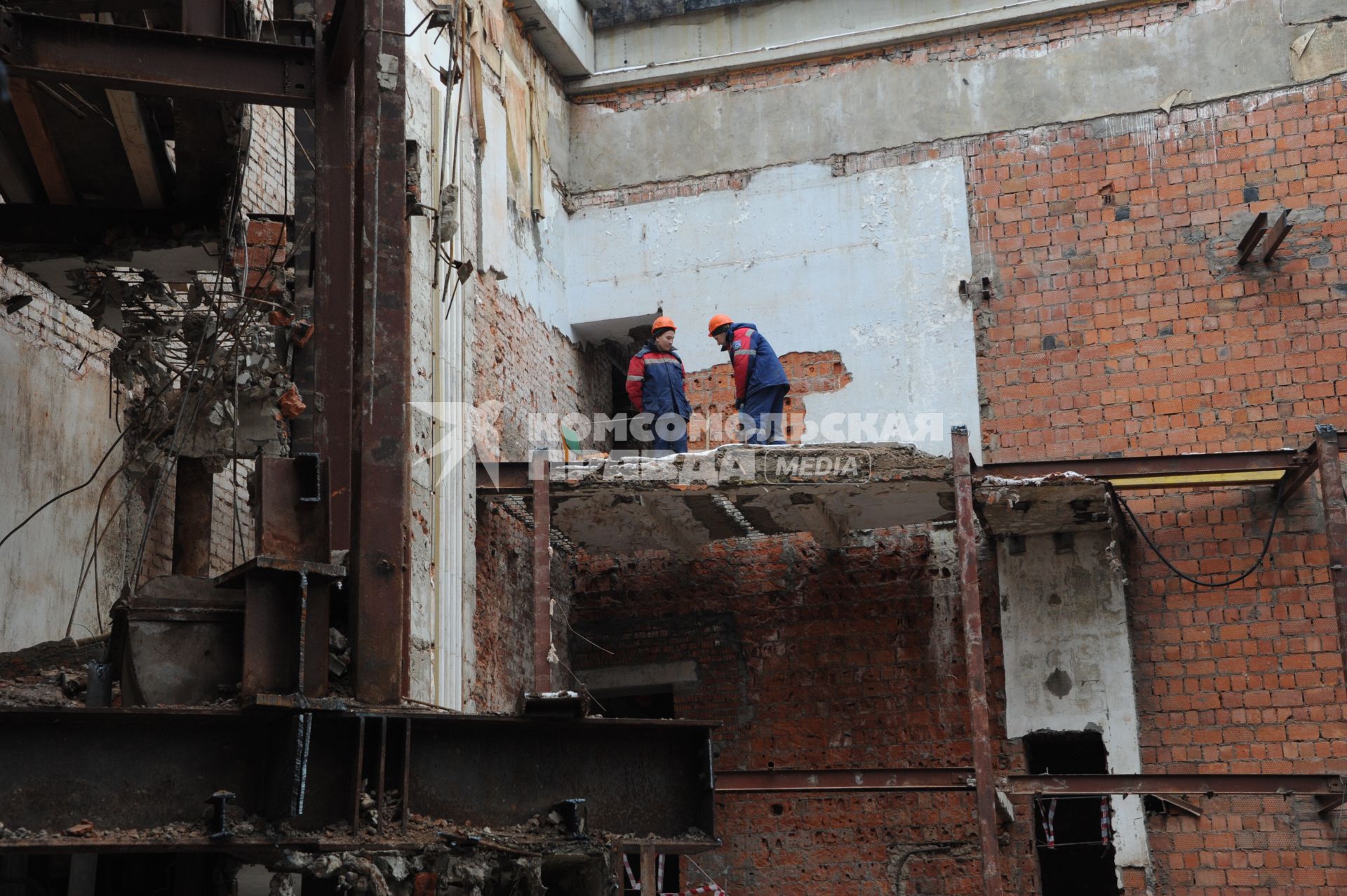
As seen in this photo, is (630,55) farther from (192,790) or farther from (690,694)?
(192,790)

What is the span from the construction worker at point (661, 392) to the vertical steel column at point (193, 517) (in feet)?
13.6

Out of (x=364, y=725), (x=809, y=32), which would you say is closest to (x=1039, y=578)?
(x=809, y=32)

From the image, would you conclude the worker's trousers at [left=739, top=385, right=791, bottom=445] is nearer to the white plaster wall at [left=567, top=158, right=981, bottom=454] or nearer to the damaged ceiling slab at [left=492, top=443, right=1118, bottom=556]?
the damaged ceiling slab at [left=492, top=443, right=1118, bottom=556]

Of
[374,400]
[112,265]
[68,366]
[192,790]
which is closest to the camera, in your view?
[192,790]

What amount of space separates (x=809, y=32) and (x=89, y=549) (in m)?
8.69

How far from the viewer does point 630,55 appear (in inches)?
611

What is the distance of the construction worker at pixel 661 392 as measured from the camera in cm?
1270

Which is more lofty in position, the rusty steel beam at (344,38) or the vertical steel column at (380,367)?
the rusty steel beam at (344,38)

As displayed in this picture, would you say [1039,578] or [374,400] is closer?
[374,400]

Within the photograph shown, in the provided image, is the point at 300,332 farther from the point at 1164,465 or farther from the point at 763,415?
the point at 1164,465

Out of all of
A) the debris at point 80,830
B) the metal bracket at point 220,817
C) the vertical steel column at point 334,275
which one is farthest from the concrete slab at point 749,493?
the debris at point 80,830

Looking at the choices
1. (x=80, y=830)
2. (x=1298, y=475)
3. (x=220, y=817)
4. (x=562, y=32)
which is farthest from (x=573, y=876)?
(x=562, y=32)

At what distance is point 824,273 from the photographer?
14344 millimetres

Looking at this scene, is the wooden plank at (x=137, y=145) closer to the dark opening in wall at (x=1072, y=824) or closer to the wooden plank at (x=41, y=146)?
the wooden plank at (x=41, y=146)
